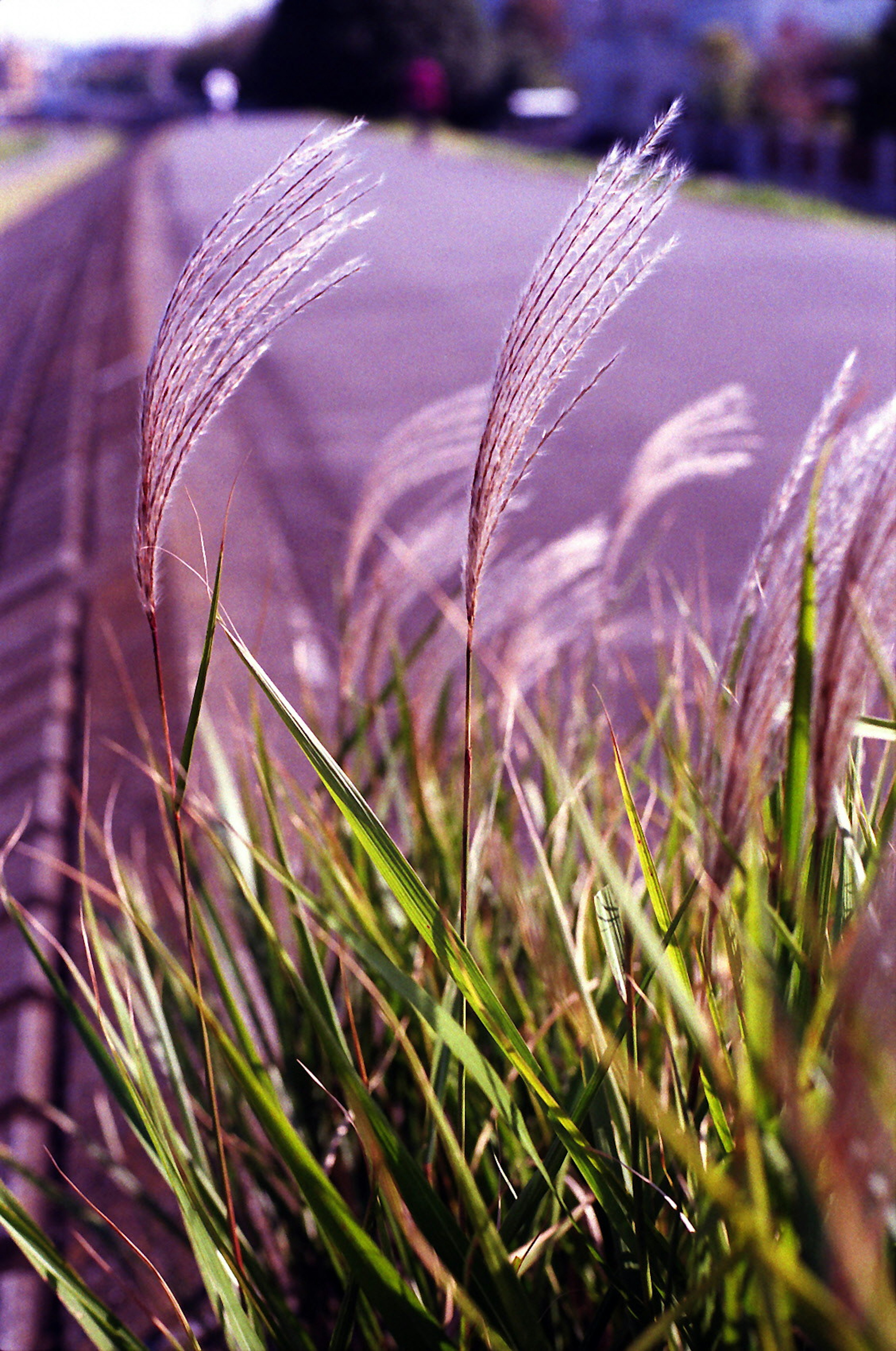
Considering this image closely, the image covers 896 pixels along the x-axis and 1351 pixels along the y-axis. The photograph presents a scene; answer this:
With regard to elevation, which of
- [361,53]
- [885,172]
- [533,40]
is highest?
[533,40]

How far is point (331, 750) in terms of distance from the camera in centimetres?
172

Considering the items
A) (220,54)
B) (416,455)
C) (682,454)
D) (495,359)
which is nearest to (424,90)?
(495,359)

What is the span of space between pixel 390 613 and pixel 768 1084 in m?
1.14

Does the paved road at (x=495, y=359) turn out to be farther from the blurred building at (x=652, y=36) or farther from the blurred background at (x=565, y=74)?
the blurred building at (x=652, y=36)

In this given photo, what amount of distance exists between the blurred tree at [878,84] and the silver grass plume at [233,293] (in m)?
29.4

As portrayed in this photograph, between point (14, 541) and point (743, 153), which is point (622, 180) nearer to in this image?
point (14, 541)

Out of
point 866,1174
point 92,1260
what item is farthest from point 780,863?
point 92,1260

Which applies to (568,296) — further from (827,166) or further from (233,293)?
(827,166)

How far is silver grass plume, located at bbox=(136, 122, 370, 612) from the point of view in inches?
32.7

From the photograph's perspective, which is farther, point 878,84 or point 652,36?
point 652,36

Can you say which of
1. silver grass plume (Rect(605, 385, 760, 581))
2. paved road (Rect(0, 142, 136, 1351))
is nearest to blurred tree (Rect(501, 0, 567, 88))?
paved road (Rect(0, 142, 136, 1351))

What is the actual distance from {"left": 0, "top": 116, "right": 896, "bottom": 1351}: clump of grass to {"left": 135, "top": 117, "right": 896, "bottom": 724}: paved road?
0.64ft

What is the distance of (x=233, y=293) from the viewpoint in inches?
32.8

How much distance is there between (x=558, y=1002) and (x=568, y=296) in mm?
599
